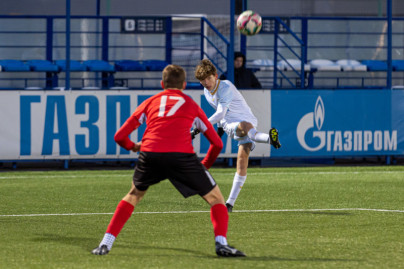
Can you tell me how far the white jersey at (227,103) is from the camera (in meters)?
10.2

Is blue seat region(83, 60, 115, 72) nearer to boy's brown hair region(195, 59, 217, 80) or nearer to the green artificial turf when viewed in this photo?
the green artificial turf

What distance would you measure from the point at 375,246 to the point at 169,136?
221 cm

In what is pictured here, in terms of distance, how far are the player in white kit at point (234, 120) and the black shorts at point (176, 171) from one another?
296cm

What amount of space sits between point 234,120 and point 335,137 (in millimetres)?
6977

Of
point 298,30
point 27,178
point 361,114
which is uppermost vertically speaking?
point 298,30

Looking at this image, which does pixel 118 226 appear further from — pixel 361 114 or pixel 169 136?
pixel 361 114

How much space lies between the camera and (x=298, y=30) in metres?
23.6

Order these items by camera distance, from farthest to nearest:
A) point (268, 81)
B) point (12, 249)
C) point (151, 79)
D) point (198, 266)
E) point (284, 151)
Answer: point (268, 81), point (151, 79), point (284, 151), point (12, 249), point (198, 266)

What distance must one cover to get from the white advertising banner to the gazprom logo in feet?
7.46

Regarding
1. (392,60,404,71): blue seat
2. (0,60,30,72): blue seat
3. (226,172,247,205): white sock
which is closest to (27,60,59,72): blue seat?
(0,60,30,72): blue seat

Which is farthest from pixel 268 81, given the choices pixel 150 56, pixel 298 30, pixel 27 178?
pixel 27 178

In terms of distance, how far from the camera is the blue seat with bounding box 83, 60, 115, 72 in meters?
20.3

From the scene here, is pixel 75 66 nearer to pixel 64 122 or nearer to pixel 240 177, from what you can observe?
pixel 64 122

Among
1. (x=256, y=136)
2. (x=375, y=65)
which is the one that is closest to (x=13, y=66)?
(x=375, y=65)
